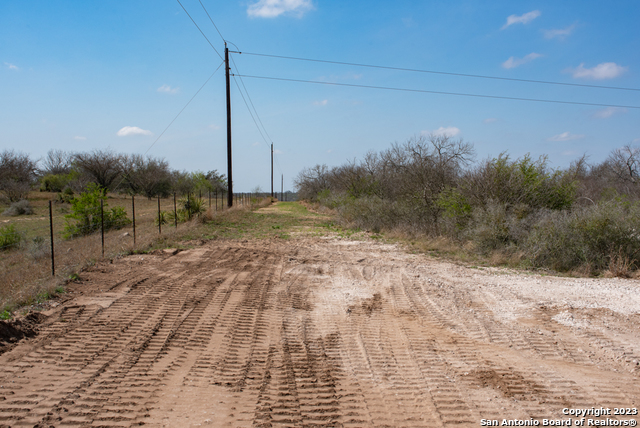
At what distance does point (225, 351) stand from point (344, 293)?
11.0 ft

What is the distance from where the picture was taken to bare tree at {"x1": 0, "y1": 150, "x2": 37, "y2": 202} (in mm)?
33541

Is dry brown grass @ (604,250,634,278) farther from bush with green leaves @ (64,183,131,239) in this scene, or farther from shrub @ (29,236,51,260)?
bush with green leaves @ (64,183,131,239)

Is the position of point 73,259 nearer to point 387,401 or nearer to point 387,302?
point 387,302

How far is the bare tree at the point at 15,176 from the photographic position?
3354cm

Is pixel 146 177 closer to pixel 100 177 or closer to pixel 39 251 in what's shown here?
pixel 100 177

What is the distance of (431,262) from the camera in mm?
11070

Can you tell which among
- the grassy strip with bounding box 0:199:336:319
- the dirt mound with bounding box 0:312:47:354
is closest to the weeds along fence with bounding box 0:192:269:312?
the grassy strip with bounding box 0:199:336:319

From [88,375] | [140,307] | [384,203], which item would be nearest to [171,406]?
[88,375]

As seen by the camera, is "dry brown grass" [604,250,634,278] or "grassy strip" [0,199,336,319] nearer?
"grassy strip" [0,199,336,319]

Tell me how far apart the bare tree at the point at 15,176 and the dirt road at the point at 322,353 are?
1329 inches

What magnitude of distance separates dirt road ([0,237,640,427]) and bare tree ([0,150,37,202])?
33756mm

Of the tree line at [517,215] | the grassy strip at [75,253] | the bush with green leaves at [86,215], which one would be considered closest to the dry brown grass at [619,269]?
the tree line at [517,215]

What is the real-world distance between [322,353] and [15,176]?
4620cm

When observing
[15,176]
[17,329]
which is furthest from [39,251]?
[15,176]
